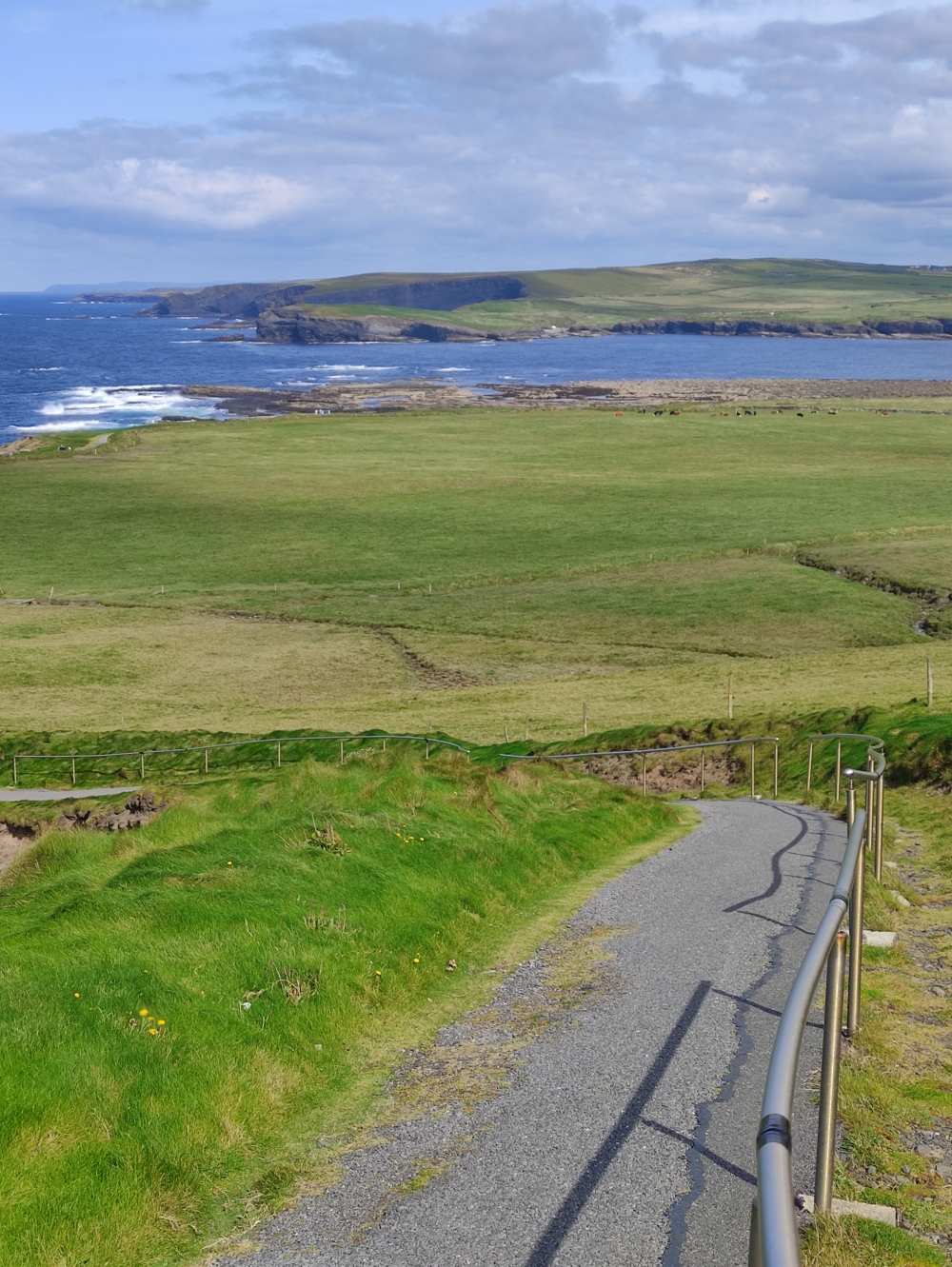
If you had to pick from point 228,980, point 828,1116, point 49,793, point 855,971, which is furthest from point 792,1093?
point 49,793

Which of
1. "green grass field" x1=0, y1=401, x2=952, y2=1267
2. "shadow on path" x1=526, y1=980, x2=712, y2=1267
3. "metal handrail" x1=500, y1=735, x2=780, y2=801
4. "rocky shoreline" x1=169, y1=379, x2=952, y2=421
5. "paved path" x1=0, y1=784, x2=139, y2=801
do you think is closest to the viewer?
"shadow on path" x1=526, y1=980, x2=712, y2=1267

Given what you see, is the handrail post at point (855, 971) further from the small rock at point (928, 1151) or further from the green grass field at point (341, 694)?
the green grass field at point (341, 694)

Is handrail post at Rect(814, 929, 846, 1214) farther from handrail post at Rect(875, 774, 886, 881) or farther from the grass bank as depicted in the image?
handrail post at Rect(875, 774, 886, 881)

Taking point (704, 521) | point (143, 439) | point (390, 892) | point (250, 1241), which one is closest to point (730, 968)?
point (390, 892)

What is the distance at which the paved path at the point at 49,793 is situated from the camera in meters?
31.1

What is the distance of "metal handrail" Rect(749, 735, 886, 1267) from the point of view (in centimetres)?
446

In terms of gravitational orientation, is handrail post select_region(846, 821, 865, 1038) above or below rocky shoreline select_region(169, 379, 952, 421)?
below

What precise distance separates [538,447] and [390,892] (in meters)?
112

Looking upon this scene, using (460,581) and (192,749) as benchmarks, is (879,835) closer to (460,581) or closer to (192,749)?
(192,749)

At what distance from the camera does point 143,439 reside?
427ft

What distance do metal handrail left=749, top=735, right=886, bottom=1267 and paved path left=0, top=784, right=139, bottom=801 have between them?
23.6 meters

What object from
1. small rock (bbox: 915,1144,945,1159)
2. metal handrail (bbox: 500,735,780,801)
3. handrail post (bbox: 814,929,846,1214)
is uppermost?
handrail post (bbox: 814,929,846,1214)

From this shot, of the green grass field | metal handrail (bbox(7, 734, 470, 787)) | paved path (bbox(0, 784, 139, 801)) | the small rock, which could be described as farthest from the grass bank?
metal handrail (bbox(7, 734, 470, 787))

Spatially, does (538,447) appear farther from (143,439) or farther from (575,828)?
(575,828)
